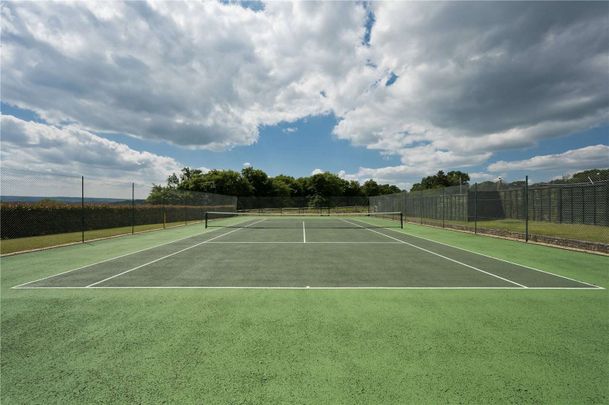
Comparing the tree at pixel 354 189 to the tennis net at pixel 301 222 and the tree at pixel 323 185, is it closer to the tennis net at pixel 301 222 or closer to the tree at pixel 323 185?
the tree at pixel 323 185

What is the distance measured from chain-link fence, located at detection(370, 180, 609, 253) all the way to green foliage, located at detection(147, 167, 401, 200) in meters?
34.7

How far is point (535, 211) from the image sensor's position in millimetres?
17578

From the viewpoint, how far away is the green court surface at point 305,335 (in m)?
2.70

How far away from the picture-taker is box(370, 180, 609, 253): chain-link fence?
11812 millimetres

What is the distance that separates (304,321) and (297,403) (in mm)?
1698

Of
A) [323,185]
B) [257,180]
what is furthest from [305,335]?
[323,185]

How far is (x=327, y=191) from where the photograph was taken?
82.3 meters

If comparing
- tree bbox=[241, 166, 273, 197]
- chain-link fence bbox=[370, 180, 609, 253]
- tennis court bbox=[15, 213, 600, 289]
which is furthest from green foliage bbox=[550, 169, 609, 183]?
tree bbox=[241, 166, 273, 197]

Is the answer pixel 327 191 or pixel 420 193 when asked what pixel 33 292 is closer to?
pixel 420 193

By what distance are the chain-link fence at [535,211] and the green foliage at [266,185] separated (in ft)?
114

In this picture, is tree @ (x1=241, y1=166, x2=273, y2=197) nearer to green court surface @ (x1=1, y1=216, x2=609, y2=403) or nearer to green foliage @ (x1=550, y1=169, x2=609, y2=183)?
green foliage @ (x1=550, y1=169, x2=609, y2=183)

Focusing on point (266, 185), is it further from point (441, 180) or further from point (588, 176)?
point (588, 176)

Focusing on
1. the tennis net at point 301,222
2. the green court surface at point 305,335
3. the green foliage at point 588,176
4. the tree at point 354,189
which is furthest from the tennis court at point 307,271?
the tree at point 354,189

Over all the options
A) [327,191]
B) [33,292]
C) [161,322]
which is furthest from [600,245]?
[327,191]
